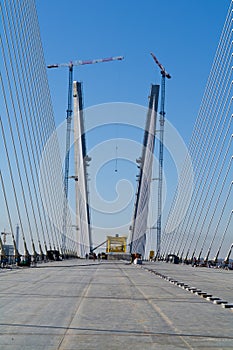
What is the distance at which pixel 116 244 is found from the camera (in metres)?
114

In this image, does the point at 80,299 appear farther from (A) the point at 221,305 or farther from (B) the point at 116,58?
(B) the point at 116,58

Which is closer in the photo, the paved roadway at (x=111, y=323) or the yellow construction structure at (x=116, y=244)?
the paved roadway at (x=111, y=323)

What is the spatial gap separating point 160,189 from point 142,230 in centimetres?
665

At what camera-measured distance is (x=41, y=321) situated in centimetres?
831

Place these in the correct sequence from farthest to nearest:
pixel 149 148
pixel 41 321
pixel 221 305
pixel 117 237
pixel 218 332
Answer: pixel 117 237
pixel 149 148
pixel 221 305
pixel 41 321
pixel 218 332

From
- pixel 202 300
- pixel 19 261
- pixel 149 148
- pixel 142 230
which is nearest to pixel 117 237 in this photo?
pixel 142 230

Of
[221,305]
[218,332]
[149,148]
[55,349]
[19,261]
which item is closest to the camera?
[55,349]

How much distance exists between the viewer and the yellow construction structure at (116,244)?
111444 mm

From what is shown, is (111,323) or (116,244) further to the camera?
(116,244)

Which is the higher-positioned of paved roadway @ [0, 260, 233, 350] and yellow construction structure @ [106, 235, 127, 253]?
yellow construction structure @ [106, 235, 127, 253]

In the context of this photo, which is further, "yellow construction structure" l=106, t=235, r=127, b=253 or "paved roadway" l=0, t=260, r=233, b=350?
"yellow construction structure" l=106, t=235, r=127, b=253

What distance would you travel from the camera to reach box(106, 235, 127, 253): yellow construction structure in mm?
111444

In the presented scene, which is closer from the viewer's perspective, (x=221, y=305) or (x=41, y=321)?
(x=41, y=321)

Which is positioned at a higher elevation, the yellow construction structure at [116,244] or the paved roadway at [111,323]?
the yellow construction structure at [116,244]
